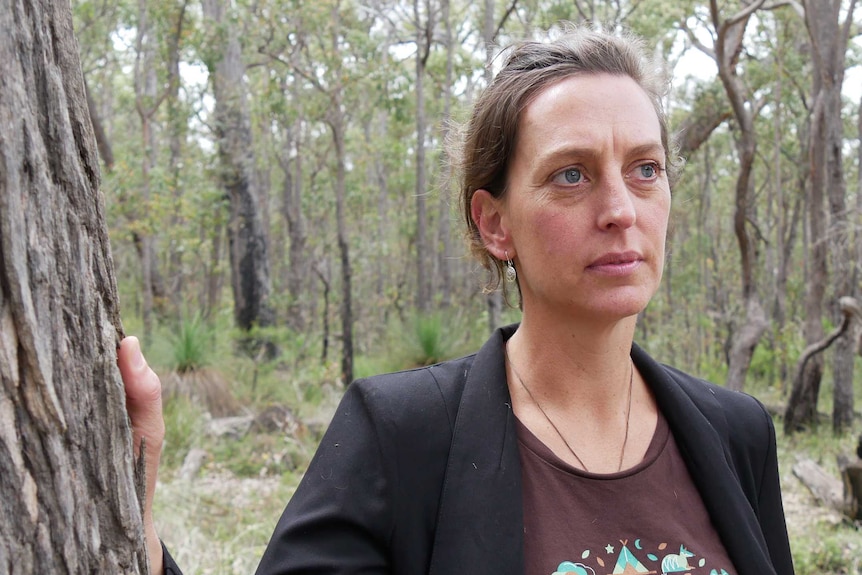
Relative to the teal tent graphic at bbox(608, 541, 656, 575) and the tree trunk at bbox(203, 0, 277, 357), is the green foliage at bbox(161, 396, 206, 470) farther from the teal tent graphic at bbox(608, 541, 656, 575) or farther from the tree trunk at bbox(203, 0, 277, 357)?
the teal tent graphic at bbox(608, 541, 656, 575)

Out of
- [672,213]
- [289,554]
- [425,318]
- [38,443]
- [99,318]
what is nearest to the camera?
[38,443]

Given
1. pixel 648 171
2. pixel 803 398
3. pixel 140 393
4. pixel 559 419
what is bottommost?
pixel 803 398

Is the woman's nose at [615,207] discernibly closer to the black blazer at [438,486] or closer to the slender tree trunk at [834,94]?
the black blazer at [438,486]

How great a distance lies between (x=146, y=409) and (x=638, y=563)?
869mm

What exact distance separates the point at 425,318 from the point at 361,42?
5.30 metres

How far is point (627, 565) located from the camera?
143 centimetres

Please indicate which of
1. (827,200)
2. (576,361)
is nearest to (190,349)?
(827,200)

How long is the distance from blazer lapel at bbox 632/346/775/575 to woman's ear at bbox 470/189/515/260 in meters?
0.40

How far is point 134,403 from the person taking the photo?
1106mm

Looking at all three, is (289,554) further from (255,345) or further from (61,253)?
(255,345)

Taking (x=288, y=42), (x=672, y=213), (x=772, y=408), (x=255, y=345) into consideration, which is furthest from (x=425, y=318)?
(x=672, y=213)

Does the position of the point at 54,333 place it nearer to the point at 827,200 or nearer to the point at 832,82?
the point at 832,82

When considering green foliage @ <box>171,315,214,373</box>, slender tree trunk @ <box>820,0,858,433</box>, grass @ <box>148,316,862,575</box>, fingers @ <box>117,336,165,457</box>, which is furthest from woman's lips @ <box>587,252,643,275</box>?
green foliage @ <box>171,315,214,373</box>

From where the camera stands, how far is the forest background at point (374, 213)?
8.05 metres
